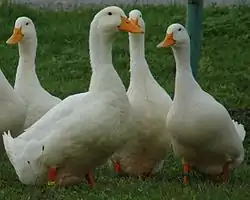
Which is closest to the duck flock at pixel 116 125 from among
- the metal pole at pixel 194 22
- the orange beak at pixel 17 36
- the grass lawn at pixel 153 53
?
the orange beak at pixel 17 36

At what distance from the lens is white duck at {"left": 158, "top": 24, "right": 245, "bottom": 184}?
25.8 feet

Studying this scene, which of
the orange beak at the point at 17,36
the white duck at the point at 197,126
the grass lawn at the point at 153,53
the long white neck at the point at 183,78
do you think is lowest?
the grass lawn at the point at 153,53

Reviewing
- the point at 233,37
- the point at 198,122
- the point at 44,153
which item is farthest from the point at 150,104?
the point at 233,37

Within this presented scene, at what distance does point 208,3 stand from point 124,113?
402 inches

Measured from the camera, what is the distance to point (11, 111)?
8023 mm

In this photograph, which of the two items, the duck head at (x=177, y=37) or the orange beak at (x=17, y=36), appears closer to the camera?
the duck head at (x=177, y=37)

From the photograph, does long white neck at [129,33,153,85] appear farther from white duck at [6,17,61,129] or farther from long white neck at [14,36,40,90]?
long white neck at [14,36,40,90]

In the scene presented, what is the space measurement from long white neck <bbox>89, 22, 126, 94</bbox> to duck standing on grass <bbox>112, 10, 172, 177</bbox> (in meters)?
0.65

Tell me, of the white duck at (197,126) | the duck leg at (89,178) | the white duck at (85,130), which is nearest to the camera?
the white duck at (85,130)

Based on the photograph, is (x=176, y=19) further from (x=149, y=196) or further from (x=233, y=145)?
(x=149, y=196)

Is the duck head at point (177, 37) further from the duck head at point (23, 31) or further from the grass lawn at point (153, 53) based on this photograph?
the duck head at point (23, 31)

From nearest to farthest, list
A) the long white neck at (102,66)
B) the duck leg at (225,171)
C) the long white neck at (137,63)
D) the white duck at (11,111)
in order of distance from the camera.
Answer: the long white neck at (102,66), the white duck at (11,111), the duck leg at (225,171), the long white neck at (137,63)

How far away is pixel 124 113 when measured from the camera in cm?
745

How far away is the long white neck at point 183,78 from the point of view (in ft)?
26.5
